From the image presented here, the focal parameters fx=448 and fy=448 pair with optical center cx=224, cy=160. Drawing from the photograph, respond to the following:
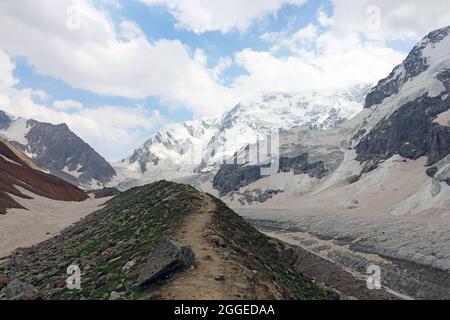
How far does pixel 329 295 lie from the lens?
81.1 ft

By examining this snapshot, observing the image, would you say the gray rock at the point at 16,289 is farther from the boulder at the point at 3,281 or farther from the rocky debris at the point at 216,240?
the rocky debris at the point at 216,240

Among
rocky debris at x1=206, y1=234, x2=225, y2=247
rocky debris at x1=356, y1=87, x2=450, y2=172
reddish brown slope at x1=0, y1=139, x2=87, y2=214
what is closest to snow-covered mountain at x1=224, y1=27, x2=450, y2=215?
rocky debris at x1=356, y1=87, x2=450, y2=172

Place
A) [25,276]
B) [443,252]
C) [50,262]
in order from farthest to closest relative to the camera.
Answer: [443,252], [50,262], [25,276]

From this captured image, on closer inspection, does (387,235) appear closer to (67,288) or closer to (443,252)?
(443,252)

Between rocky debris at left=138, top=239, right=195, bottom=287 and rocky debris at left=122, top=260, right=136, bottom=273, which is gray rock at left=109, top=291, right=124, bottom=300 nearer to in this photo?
rocky debris at left=138, top=239, right=195, bottom=287

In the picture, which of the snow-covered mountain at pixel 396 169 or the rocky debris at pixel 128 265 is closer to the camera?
the rocky debris at pixel 128 265

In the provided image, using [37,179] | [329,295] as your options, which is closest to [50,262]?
[329,295]

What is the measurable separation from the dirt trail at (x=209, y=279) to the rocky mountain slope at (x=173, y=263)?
1.6 inches

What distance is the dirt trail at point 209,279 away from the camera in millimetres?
17703

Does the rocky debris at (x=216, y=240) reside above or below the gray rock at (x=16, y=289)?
above

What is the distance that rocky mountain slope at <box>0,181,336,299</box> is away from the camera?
1922cm

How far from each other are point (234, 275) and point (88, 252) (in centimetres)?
1452

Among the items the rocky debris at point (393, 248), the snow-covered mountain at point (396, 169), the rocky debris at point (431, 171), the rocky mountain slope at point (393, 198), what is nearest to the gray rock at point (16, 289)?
the rocky debris at point (393, 248)

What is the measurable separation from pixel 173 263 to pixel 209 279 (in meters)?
1.92
